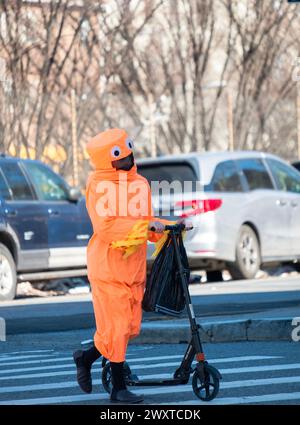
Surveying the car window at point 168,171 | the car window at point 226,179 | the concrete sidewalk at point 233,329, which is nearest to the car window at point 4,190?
the car window at point 168,171

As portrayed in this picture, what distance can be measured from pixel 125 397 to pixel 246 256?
1014 cm

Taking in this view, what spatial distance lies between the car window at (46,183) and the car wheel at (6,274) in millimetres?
1284

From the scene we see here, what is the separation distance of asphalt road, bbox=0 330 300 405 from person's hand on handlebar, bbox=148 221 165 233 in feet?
3.19

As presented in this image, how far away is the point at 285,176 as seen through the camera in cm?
1864

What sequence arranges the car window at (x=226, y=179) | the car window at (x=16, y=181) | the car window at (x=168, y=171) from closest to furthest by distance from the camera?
the car window at (x=16, y=181)
the car window at (x=168, y=171)
the car window at (x=226, y=179)

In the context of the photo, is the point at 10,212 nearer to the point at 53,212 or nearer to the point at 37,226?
the point at 37,226

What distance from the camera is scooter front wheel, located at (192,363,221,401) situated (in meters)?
7.39

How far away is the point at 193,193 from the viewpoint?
16375 mm

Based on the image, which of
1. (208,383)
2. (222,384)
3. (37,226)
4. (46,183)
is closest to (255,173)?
(46,183)

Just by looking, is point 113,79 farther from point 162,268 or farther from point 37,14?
point 162,268

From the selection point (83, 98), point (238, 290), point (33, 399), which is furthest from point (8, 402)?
point (83, 98)

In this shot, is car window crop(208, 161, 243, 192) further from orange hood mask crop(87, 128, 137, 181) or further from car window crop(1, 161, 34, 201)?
orange hood mask crop(87, 128, 137, 181)

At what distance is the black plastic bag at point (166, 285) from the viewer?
7574 millimetres

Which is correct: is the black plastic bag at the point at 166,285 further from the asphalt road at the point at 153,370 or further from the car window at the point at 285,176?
the car window at the point at 285,176
